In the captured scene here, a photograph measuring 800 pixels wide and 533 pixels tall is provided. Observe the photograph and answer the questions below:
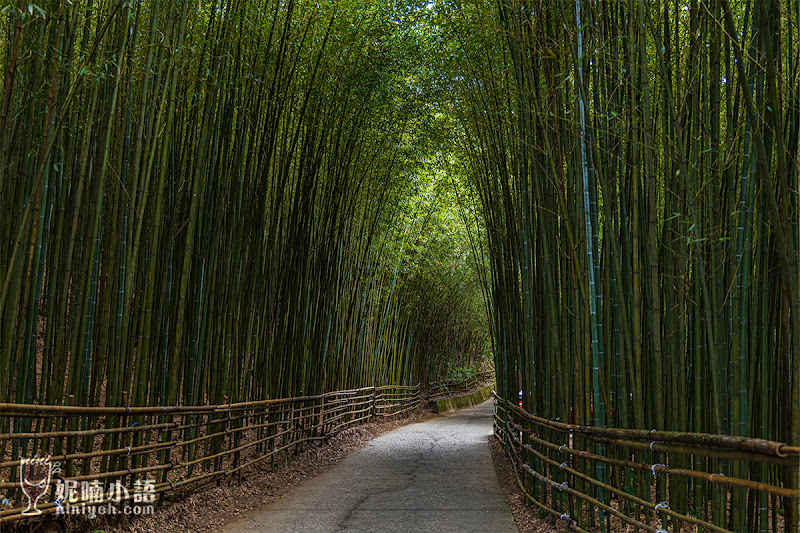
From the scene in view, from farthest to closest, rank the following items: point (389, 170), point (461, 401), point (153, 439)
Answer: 1. point (461, 401)
2. point (389, 170)
3. point (153, 439)

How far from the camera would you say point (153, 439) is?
15.3 feet

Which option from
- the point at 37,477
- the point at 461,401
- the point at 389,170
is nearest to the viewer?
the point at 37,477

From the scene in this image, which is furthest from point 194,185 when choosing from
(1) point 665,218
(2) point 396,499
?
(1) point 665,218

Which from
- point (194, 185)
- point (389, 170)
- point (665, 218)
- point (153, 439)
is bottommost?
point (153, 439)

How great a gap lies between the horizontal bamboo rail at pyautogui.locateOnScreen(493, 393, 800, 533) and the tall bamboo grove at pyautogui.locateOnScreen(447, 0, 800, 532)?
0.11m

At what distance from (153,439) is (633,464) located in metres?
3.53

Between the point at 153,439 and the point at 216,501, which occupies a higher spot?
the point at 153,439

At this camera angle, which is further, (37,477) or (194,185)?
(194,185)

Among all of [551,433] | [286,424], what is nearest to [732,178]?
[551,433]

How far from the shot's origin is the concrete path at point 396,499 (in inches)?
139

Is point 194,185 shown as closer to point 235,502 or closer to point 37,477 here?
point 37,477

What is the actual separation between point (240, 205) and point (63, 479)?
224cm

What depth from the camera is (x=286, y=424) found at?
18.5 ft

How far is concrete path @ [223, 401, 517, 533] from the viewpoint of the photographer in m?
3.54
